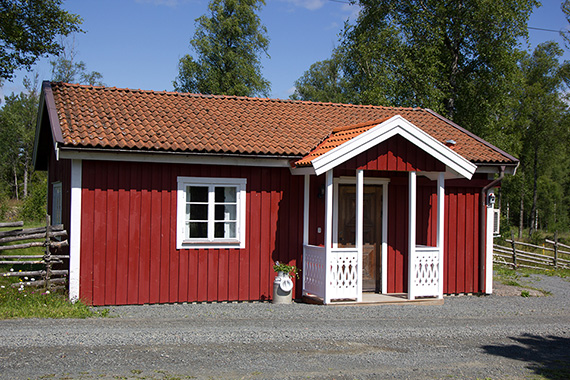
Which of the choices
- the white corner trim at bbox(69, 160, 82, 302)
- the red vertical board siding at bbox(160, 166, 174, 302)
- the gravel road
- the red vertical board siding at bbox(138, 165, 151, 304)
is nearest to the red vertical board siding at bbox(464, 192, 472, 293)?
the gravel road

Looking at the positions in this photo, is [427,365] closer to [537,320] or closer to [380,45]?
[537,320]

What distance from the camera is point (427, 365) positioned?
7.20 m

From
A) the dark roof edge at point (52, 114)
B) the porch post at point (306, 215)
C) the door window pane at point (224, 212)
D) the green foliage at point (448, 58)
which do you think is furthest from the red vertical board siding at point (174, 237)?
the green foliage at point (448, 58)

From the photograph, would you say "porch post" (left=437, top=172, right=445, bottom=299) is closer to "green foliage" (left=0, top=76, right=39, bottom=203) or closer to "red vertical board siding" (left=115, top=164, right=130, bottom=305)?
"red vertical board siding" (left=115, top=164, right=130, bottom=305)

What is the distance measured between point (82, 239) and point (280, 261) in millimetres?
3821

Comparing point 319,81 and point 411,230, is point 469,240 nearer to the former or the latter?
point 411,230

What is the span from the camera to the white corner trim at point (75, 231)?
10.5 metres

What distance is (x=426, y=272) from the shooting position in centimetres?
1202

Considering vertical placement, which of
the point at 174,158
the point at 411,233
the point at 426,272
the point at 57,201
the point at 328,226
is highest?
the point at 174,158

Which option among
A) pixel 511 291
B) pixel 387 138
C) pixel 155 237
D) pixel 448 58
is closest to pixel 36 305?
pixel 155 237

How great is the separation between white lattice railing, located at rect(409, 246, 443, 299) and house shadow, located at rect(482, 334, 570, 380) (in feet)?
9.24

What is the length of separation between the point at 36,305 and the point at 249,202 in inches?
168

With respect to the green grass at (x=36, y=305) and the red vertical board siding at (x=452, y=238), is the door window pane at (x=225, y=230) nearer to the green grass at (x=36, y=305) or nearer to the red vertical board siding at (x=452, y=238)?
the green grass at (x=36, y=305)

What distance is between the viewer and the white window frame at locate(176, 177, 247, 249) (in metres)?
11.2
